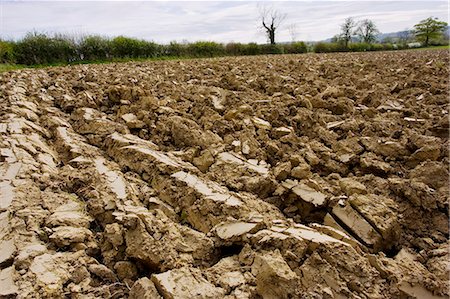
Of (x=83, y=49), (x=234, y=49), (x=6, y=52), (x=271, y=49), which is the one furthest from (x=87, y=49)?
(x=271, y=49)

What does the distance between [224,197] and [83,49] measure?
659 inches

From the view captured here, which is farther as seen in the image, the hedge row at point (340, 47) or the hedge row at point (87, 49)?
the hedge row at point (340, 47)

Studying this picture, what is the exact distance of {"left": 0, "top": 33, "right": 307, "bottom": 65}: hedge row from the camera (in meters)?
15.1

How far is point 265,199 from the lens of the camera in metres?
2.80

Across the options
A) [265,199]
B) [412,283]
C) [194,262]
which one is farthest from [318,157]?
[194,262]

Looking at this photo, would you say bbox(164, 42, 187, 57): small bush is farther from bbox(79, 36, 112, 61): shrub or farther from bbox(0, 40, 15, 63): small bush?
bbox(0, 40, 15, 63): small bush

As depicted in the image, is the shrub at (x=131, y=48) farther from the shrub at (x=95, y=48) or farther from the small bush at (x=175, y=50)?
the small bush at (x=175, y=50)

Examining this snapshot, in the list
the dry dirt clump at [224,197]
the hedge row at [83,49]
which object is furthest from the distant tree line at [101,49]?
the dry dirt clump at [224,197]

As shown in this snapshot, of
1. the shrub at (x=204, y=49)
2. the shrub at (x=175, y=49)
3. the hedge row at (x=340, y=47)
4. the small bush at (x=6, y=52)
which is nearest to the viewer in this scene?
the small bush at (x=6, y=52)

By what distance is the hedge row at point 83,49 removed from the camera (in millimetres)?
15127

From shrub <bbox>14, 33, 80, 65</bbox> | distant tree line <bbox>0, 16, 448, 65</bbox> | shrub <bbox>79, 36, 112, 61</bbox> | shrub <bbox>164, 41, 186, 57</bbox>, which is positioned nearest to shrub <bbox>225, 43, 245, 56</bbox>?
distant tree line <bbox>0, 16, 448, 65</bbox>

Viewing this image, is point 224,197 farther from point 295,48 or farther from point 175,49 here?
point 295,48

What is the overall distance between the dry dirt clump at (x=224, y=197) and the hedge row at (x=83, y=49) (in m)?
12.2

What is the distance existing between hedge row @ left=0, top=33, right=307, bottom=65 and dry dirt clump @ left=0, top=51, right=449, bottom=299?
12207 mm
